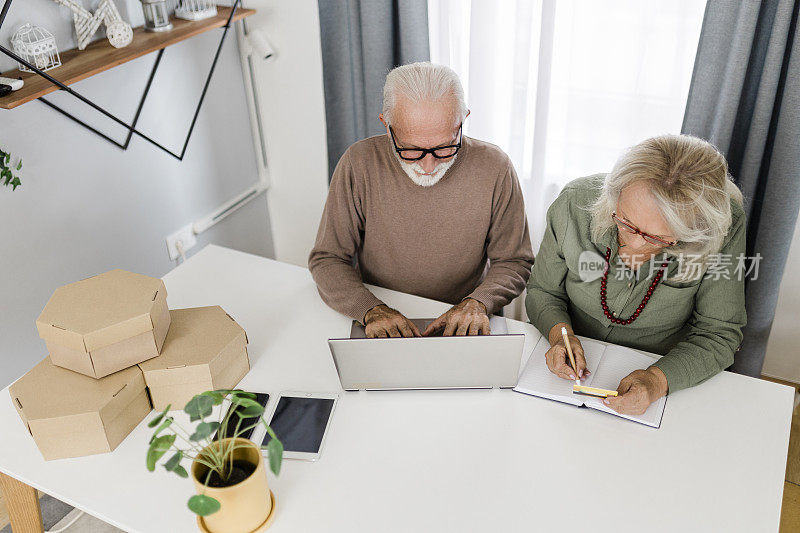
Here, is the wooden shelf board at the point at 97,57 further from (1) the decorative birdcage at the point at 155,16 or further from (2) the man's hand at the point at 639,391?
(2) the man's hand at the point at 639,391

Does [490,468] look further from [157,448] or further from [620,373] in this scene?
[157,448]

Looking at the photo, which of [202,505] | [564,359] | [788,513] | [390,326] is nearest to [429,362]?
[390,326]

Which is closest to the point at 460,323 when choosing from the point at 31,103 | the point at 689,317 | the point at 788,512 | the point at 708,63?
the point at 689,317

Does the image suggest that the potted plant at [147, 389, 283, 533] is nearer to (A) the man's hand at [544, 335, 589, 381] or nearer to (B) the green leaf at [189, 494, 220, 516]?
(B) the green leaf at [189, 494, 220, 516]

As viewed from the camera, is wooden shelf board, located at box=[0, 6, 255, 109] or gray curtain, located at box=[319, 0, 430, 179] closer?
wooden shelf board, located at box=[0, 6, 255, 109]

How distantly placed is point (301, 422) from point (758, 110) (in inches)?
59.7

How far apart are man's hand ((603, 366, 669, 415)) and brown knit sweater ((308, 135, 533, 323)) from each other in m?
0.43

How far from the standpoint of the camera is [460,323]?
5.06 feet

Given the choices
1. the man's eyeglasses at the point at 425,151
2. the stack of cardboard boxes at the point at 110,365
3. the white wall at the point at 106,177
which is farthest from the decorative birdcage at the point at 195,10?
Result: the stack of cardboard boxes at the point at 110,365

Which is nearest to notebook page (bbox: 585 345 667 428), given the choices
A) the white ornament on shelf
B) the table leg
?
the table leg

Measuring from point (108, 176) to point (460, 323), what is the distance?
138cm

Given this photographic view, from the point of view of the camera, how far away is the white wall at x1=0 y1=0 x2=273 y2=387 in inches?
76.2

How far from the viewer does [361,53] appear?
2.36 metres

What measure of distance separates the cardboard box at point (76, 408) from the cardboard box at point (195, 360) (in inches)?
1.8
